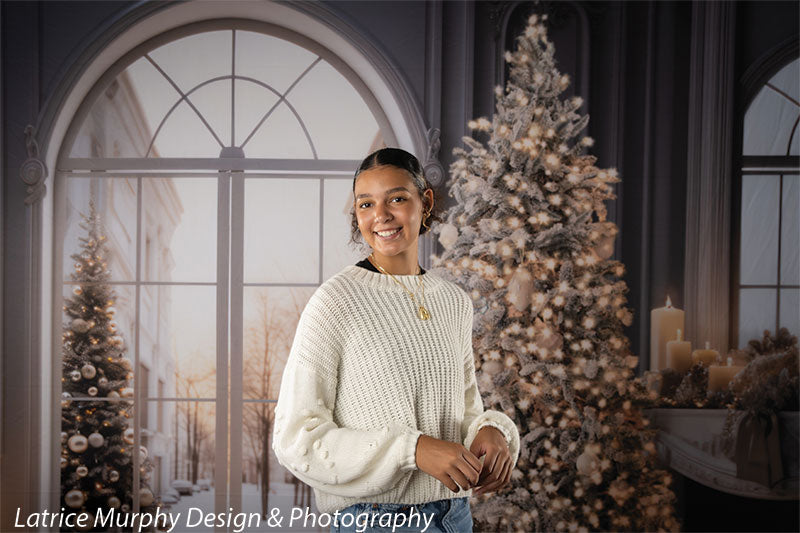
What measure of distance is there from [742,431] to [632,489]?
0.83 m

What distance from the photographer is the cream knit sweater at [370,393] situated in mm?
1032

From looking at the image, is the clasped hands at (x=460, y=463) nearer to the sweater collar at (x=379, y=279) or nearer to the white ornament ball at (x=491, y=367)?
the sweater collar at (x=379, y=279)

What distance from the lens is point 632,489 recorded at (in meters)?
2.78

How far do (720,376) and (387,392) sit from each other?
2.76 m

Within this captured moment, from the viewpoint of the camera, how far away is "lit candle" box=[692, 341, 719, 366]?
3.28 metres

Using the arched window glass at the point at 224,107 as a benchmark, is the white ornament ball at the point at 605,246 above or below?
below

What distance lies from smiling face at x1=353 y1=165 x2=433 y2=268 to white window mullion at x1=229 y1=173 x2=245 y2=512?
2368mm

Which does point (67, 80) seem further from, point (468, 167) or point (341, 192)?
point (468, 167)

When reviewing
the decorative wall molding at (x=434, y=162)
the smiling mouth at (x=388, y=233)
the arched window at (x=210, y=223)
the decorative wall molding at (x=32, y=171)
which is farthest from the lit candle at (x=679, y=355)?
the decorative wall molding at (x=32, y=171)

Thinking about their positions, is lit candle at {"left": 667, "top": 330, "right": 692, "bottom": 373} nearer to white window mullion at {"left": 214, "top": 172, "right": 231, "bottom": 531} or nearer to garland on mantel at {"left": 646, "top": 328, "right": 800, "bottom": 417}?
garland on mantel at {"left": 646, "top": 328, "right": 800, "bottom": 417}

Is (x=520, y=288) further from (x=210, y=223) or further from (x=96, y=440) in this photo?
(x=96, y=440)

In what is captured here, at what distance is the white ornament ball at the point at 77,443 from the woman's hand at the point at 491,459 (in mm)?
2939

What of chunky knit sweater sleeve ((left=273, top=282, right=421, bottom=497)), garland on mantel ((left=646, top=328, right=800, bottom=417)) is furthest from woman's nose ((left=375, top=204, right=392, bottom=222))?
garland on mantel ((left=646, top=328, right=800, bottom=417))

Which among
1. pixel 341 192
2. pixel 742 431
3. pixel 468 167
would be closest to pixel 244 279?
pixel 341 192
